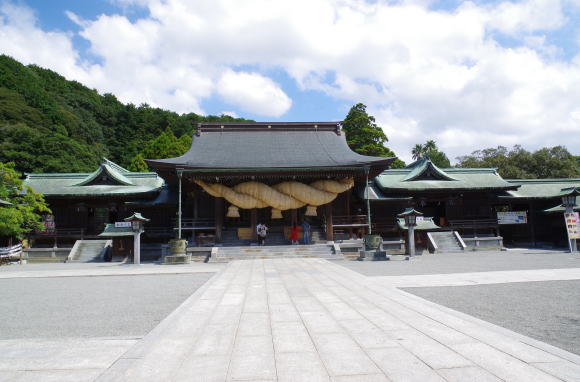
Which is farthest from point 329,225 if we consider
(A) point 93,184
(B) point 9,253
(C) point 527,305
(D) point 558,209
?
(B) point 9,253

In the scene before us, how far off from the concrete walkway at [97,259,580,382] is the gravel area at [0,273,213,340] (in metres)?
0.95

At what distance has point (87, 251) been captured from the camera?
72.7ft

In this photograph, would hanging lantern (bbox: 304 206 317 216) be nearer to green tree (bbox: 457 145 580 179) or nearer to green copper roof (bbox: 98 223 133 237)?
green copper roof (bbox: 98 223 133 237)

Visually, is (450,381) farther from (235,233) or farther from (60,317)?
(235,233)

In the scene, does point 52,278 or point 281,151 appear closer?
point 52,278

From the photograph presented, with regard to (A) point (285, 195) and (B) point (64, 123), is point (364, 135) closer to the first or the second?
(A) point (285, 195)

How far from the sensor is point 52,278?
42.5 ft

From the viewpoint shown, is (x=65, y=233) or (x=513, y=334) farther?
(x=65, y=233)

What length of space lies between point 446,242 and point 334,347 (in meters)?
21.2

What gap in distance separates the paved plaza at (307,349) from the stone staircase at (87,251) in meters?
18.2

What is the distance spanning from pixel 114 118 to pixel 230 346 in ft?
251

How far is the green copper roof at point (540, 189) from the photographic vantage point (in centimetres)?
2565

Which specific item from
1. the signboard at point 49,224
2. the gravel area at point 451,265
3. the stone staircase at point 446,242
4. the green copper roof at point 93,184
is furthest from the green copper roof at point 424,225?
the signboard at point 49,224

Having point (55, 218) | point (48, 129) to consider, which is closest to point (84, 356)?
point (55, 218)
